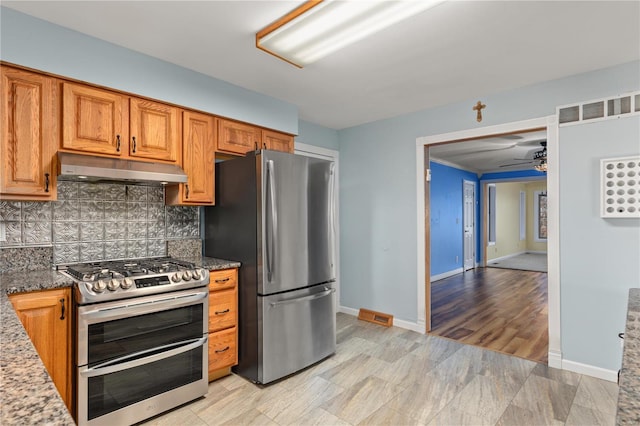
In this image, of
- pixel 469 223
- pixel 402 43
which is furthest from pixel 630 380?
pixel 469 223

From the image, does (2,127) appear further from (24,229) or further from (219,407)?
(219,407)

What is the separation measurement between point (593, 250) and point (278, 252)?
245 centimetres

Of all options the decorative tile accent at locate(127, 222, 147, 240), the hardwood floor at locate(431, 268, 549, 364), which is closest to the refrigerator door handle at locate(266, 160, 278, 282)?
the decorative tile accent at locate(127, 222, 147, 240)

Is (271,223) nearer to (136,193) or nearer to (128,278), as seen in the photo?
(128,278)

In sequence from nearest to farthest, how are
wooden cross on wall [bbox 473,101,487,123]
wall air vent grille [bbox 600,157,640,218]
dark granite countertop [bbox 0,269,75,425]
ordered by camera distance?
dark granite countertop [bbox 0,269,75,425] < wall air vent grille [bbox 600,157,640,218] < wooden cross on wall [bbox 473,101,487,123]

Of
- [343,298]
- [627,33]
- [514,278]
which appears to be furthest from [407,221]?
[514,278]

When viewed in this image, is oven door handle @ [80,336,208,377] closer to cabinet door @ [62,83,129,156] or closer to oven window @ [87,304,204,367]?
oven window @ [87,304,204,367]

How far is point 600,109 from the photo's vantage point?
259cm

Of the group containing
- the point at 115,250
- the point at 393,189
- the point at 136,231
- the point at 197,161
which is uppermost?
the point at 197,161

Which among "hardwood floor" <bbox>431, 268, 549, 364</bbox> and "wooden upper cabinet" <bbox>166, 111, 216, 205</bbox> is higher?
"wooden upper cabinet" <bbox>166, 111, 216, 205</bbox>

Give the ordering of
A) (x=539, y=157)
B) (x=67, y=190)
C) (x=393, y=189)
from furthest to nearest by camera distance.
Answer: (x=539, y=157), (x=393, y=189), (x=67, y=190)

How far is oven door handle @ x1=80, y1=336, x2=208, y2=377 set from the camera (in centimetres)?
192

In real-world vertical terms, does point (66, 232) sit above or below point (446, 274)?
above

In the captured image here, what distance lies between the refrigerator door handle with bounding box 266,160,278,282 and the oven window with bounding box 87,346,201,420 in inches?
29.2
